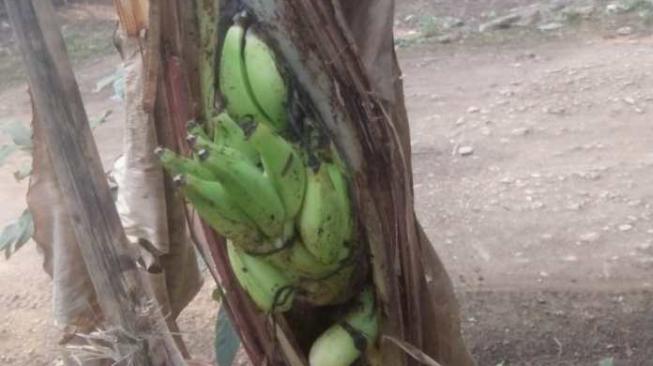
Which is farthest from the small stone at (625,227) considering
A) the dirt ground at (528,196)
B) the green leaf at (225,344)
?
the green leaf at (225,344)

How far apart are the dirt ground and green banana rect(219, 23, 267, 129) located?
1226 millimetres

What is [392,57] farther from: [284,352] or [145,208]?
[145,208]

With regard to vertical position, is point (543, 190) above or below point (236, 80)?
below

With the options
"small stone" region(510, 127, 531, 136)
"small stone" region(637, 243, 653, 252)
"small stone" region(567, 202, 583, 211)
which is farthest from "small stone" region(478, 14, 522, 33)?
"small stone" region(637, 243, 653, 252)

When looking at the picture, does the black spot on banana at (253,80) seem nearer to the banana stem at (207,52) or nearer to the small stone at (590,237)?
the banana stem at (207,52)

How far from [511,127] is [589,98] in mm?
369

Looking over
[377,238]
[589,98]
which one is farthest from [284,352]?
[589,98]

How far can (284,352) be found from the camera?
105 cm

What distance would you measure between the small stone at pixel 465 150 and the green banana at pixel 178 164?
2500 mm

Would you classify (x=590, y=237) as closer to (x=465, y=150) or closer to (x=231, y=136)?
(x=465, y=150)

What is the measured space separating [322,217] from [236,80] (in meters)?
0.15

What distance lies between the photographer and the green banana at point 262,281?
3.26 ft

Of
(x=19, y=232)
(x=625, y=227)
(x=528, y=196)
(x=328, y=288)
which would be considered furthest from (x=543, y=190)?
(x=328, y=288)

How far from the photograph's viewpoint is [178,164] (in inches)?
32.1
